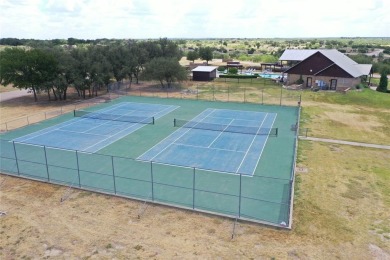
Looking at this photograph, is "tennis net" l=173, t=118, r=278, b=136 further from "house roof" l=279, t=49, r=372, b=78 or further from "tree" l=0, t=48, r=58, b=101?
"house roof" l=279, t=49, r=372, b=78

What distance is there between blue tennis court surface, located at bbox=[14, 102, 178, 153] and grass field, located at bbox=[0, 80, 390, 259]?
6.89m

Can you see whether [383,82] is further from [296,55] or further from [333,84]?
[296,55]

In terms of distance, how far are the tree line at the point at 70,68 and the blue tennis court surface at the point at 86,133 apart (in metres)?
7.97

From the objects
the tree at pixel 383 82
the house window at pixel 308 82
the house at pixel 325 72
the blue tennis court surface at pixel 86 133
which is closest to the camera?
the blue tennis court surface at pixel 86 133

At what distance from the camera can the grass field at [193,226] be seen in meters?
13.9

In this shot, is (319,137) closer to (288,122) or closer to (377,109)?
(288,122)

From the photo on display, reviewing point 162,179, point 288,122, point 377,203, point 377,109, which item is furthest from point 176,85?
point 377,203

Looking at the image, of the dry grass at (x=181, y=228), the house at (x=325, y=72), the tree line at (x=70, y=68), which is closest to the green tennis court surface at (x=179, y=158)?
the dry grass at (x=181, y=228)

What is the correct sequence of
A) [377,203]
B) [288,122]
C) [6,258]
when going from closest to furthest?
[6,258] → [377,203] → [288,122]

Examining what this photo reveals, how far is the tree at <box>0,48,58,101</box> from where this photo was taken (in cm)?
4059

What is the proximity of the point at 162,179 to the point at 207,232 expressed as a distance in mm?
6067

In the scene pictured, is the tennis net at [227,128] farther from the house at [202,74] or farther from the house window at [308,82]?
the house at [202,74]

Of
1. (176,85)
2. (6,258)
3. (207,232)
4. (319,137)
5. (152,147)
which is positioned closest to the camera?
Result: (6,258)

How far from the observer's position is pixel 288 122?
1347 inches
